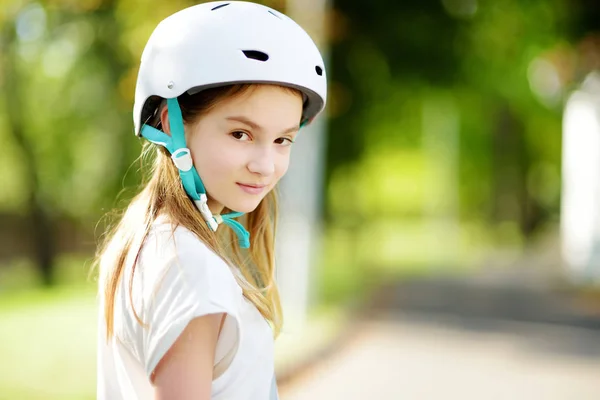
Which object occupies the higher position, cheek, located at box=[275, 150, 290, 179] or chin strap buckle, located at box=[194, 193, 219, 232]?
cheek, located at box=[275, 150, 290, 179]

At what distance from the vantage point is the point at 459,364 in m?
8.70

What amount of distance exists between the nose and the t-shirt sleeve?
0.97 feet

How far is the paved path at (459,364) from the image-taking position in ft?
24.1

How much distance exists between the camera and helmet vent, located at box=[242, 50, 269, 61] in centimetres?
199

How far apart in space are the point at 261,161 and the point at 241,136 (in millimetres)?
71

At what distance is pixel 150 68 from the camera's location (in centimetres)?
214

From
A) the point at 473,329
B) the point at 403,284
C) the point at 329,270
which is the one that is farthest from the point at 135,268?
the point at 329,270

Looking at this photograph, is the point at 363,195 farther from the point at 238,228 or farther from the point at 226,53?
the point at 226,53

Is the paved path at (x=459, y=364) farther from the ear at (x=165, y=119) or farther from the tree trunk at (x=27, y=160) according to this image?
the tree trunk at (x=27, y=160)

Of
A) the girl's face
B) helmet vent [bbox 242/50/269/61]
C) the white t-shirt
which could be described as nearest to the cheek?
the girl's face

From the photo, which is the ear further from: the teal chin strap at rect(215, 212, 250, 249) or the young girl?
the teal chin strap at rect(215, 212, 250, 249)

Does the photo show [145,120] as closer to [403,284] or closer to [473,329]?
[473,329]

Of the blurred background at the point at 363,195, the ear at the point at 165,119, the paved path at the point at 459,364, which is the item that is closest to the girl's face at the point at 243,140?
the ear at the point at 165,119

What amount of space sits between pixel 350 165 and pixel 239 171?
1680 cm
